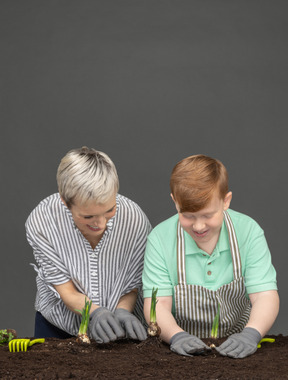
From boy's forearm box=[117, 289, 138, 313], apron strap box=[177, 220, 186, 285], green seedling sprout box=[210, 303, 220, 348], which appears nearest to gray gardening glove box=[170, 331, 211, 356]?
green seedling sprout box=[210, 303, 220, 348]

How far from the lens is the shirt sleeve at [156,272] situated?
269cm

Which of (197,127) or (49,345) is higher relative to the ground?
(197,127)

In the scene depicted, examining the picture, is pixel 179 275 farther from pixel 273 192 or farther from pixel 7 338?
pixel 273 192

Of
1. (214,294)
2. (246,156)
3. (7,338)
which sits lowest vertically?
(7,338)

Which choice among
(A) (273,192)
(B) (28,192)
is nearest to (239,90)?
(A) (273,192)

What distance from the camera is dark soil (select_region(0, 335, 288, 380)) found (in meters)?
2.21

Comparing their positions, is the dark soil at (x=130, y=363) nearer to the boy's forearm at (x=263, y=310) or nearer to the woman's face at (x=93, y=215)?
the boy's forearm at (x=263, y=310)

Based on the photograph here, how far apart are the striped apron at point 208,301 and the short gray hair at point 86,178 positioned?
13.2 inches

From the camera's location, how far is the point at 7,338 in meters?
2.80

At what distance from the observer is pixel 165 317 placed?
104 inches

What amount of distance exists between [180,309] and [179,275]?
14cm

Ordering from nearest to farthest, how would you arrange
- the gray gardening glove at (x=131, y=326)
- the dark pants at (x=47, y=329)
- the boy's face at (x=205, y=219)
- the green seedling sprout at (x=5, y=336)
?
1. the boy's face at (x=205, y=219)
2. the gray gardening glove at (x=131, y=326)
3. the green seedling sprout at (x=5, y=336)
4. the dark pants at (x=47, y=329)

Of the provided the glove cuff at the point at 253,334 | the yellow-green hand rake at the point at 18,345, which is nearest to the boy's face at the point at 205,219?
the glove cuff at the point at 253,334

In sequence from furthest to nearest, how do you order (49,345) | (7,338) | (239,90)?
(239,90) → (7,338) → (49,345)
